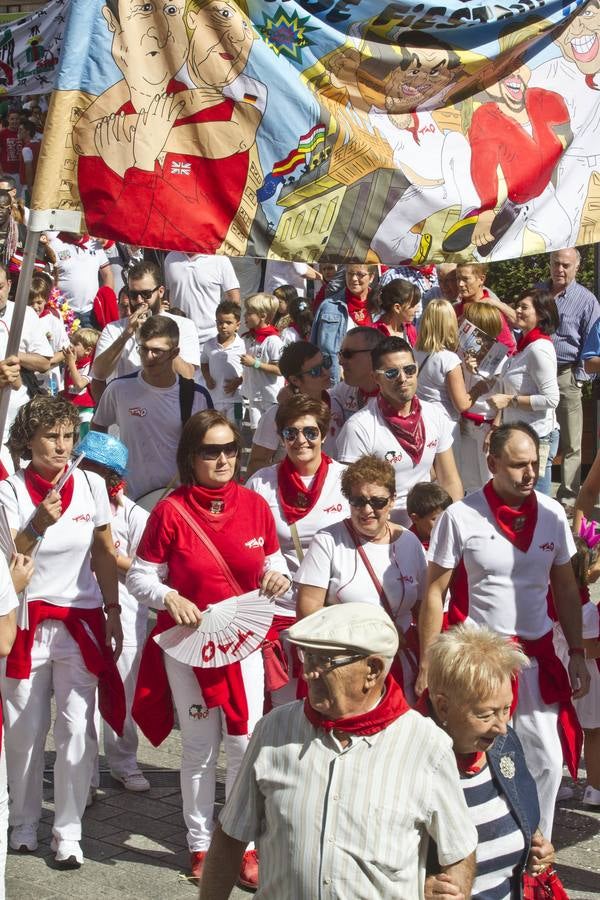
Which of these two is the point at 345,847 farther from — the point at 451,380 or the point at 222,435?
the point at 451,380

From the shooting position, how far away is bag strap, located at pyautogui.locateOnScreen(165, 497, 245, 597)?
19.6ft

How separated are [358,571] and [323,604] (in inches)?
7.9

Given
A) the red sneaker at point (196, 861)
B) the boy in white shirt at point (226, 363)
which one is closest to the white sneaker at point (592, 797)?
the red sneaker at point (196, 861)

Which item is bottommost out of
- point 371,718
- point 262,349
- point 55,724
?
point 55,724

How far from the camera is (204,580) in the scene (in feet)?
19.6

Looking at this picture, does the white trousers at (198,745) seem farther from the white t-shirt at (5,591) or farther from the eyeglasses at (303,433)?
the white t-shirt at (5,591)

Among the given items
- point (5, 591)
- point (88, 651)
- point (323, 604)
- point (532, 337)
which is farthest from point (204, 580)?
point (532, 337)

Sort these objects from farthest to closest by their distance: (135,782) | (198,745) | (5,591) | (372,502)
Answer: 1. (135,782)
2. (198,745)
3. (372,502)
4. (5,591)

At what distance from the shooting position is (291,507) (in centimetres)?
658

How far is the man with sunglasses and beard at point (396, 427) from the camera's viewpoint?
7.34 metres

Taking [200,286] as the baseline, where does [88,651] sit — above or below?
below

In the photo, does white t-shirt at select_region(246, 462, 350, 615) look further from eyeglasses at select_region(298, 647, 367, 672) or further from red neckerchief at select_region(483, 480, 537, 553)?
eyeglasses at select_region(298, 647, 367, 672)

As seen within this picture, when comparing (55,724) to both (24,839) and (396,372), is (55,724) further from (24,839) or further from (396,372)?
(396,372)

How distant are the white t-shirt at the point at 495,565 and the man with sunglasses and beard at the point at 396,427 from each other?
147 centimetres
